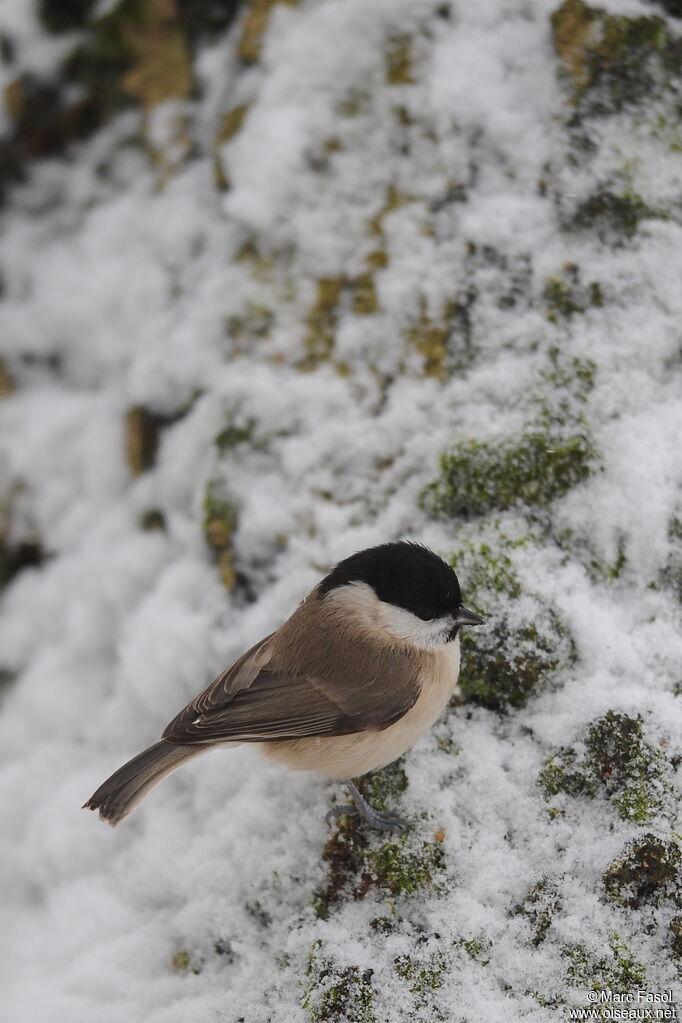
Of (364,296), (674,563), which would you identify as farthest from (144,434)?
(674,563)

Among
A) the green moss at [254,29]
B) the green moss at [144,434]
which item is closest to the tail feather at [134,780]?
the green moss at [144,434]

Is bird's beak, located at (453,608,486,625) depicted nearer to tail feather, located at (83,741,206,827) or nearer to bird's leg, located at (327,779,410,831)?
bird's leg, located at (327,779,410,831)

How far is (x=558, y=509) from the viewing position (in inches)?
115

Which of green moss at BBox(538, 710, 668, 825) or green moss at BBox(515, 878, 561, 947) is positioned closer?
green moss at BBox(515, 878, 561, 947)

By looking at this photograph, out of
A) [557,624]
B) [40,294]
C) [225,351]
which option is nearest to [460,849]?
[557,624]

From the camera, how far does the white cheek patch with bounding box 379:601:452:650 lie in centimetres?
264

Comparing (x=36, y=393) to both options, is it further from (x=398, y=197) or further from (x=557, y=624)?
(x=557, y=624)

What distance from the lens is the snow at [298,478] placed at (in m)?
2.47

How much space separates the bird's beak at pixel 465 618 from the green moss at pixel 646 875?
76 cm

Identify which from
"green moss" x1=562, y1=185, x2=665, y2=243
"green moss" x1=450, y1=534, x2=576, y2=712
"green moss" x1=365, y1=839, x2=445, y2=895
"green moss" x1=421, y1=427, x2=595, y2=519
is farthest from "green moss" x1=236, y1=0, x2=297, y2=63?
"green moss" x1=365, y1=839, x2=445, y2=895

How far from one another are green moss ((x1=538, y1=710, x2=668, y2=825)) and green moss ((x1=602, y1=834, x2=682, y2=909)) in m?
0.09

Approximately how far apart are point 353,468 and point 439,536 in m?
0.50

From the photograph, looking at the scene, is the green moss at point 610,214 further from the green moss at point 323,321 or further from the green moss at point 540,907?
the green moss at point 540,907

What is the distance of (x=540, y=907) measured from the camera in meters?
2.31
